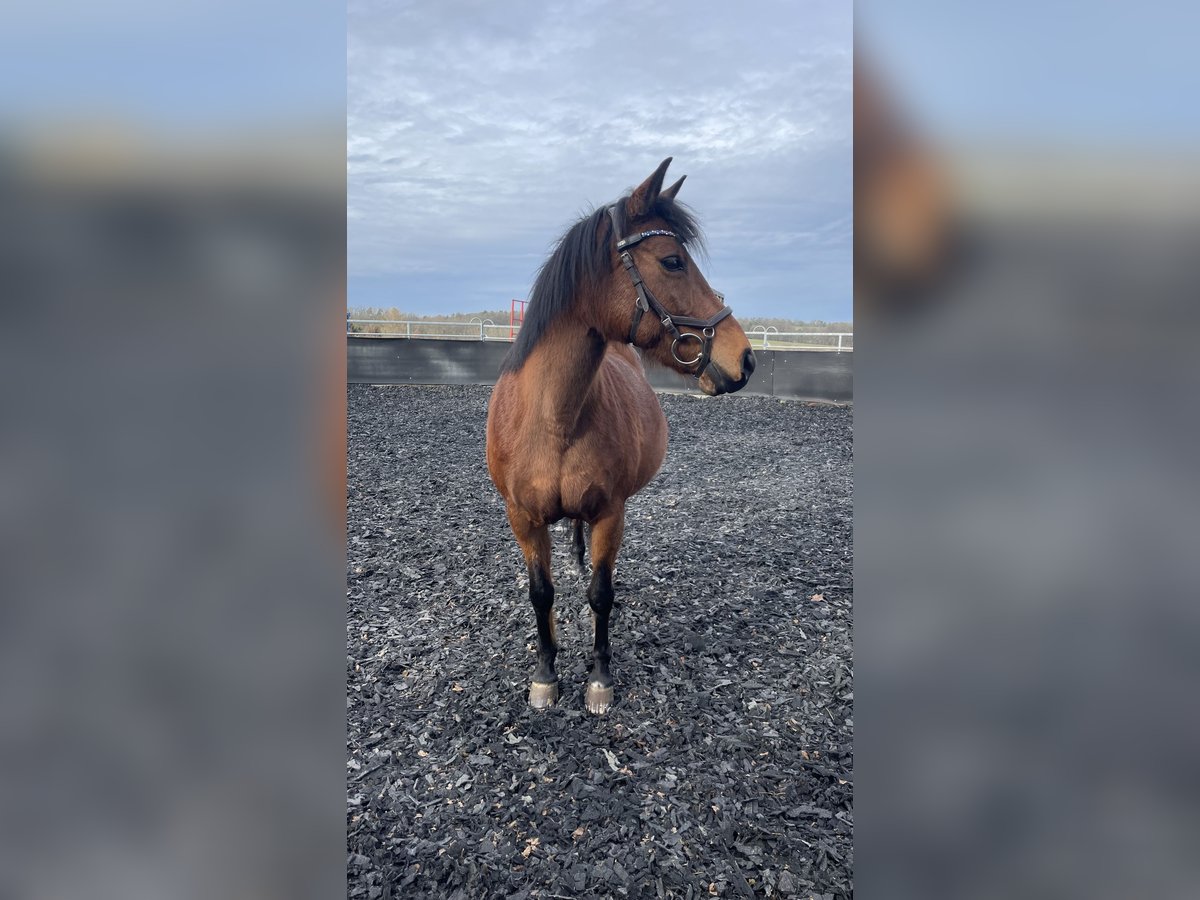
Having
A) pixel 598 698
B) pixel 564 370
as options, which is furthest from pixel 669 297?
pixel 598 698

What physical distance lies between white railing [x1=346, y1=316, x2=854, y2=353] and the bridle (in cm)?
1627

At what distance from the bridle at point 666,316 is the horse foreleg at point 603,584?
1.00m

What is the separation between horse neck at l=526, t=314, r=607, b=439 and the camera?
2859 mm

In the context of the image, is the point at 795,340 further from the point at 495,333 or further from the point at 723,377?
the point at 723,377

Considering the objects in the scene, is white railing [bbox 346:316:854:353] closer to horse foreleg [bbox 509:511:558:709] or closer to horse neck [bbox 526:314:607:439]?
horse foreleg [bbox 509:511:558:709]

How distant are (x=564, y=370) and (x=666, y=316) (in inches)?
22.2

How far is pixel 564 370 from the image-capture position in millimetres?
2881

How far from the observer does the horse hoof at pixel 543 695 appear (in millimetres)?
3178
